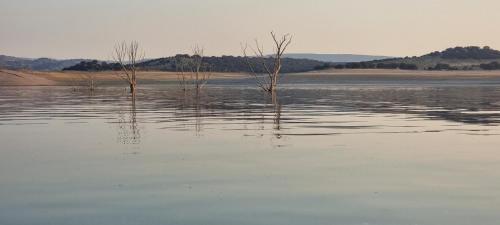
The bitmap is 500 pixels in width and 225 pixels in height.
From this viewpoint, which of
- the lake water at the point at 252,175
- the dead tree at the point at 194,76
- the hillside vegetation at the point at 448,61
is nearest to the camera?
the lake water at the point at 252,175

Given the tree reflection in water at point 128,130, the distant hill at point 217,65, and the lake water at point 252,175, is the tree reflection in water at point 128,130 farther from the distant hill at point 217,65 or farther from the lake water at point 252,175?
the distant hill at point 217,65

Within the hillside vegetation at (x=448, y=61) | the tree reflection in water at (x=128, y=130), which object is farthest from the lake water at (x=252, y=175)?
the hillside vegetation at (x=448, y=61)

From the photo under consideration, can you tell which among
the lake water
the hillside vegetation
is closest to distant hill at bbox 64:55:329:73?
the hillside vegetation

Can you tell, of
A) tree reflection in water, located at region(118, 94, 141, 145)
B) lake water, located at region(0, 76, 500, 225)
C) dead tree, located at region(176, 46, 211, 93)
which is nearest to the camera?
lake water, located at region(0, 76, 500, 225)

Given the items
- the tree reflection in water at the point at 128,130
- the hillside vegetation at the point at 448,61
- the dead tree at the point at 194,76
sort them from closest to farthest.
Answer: the tree reflection in water at the point at 128,130, the dead tree at the point at 194,76, the hillside vegetation at the point at 448,61

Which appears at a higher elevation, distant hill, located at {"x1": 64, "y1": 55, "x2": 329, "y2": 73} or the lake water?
the lake water

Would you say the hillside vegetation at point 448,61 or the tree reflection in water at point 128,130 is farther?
the hillside vegetation at point 448,61

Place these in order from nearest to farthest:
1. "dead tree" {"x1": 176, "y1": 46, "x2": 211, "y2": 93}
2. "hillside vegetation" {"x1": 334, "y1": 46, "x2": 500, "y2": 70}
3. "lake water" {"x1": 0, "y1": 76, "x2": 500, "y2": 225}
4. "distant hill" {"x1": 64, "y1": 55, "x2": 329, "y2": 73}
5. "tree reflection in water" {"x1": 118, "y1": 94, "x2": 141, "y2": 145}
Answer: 1. "lake water" {"x1": 0, "y1": 76, "x2": 500, "y2": 225}
2. "tree reflection in water" {"x1": 118, "y1": 94, "x2": 141, "y2": 145}
3. "dead tree" {"x1": 176, "y1": 46, "x2": 211, "y2": 93}
4. "hillside vegetation" {"x1": 334, "y1": 46, "x2": 500, "y2": 70}
5. "distant hill" {"x1": 64, "y1": 55, "x2": 329, "y2": 73}

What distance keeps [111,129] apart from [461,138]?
8561mm

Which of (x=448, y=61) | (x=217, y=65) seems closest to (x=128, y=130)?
(x=448, y=61)

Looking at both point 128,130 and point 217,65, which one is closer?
point 128,130

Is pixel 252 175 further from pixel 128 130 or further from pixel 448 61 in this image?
pixel 448 61

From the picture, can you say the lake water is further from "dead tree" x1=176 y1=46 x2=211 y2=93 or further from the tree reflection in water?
"dead tree" x1=176 y1=46 x2=211 y2=93

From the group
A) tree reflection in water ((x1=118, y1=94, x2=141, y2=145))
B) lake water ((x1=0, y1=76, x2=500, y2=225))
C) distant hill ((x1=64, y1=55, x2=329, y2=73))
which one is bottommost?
distant hill ((x1=64, y1=55, x2=329, y2=73))
